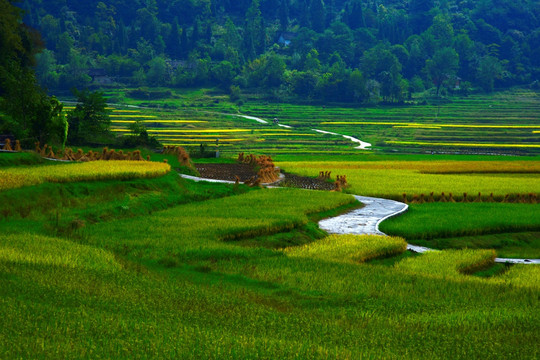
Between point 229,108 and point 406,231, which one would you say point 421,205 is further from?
point 229,108

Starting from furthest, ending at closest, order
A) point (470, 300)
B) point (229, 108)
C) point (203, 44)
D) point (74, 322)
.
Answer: point (203, 44) → point (229, 108) → point (470, 300) → point (74, 322)

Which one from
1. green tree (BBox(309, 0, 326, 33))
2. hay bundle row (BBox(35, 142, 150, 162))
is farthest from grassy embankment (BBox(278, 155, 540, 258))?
green tree (BBox(309, 0, 326, 33))

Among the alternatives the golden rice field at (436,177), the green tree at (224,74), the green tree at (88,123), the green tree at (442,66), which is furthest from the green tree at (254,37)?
the green tree at (88,123)

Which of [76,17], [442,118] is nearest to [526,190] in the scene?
[442,118]

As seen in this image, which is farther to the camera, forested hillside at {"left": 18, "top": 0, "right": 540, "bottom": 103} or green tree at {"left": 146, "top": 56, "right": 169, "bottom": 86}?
forested hillside at {"left": 18, "top": 0, "right": 540, "bottom": 103}

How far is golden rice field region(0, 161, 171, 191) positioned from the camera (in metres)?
20.2

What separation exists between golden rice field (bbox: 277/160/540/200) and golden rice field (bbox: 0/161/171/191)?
10181 mm

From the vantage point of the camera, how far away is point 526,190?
31.9m

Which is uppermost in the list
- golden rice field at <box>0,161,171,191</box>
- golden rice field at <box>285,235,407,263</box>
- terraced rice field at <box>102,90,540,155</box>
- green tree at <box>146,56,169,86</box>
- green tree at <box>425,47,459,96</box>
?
green tree at <box>425,47,459,96</box>

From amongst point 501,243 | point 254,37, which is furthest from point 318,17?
point 501,243

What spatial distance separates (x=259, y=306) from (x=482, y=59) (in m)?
125

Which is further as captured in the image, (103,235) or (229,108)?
(229,108)

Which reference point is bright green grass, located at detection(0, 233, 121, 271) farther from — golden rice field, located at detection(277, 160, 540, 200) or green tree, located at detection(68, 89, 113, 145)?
green tree, located at detection(68, 89, 113, 145)

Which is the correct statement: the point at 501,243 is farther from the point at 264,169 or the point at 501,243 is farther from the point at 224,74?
the point at 224,74
